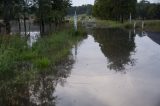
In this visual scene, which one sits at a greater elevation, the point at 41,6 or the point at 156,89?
the point at 41,6

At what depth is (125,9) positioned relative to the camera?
52.4 meters

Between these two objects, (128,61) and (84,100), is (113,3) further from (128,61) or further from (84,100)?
(84,100)

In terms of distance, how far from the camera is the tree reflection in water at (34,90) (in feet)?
28.2

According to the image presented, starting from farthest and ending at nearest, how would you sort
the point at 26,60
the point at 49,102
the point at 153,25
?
→ the point at 153,25
the point at 26,60
the point at 49,102

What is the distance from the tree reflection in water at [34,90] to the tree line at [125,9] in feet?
129

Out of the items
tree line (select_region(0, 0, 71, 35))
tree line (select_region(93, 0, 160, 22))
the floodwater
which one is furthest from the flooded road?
tree line (select_region(93, 0, 160, 22))

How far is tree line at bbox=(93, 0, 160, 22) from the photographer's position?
52.0 meters

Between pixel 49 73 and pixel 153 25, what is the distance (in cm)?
2991

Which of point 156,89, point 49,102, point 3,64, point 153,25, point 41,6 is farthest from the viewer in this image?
point 153,25

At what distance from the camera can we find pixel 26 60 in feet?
45.9

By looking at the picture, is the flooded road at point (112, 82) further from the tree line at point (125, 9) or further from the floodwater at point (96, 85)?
the tree line at point (125, 9)

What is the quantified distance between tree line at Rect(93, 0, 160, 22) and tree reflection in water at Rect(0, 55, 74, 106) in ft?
129

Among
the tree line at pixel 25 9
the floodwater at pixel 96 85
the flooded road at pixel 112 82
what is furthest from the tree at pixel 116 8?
the floodwater at pixel 96 85

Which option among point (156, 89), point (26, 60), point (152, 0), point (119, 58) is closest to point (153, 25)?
point (152, 0)
